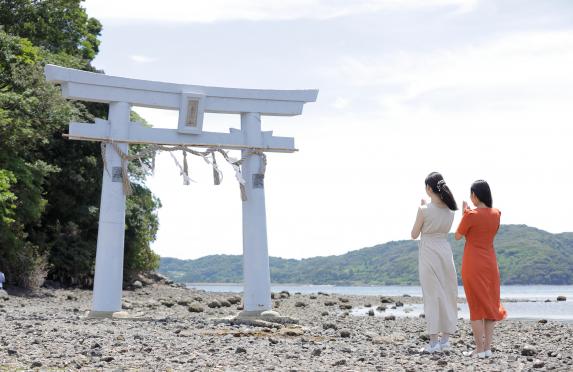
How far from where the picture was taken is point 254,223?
1487cm

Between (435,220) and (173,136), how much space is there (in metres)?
6.88

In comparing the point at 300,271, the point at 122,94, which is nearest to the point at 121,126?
the point at 122,94

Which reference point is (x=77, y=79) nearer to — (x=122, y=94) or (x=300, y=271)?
(x=122, y=94)

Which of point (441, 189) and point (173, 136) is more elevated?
point (173, 136)

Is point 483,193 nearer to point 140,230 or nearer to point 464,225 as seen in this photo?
point 464,225

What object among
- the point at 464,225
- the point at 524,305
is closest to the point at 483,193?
the point at 464,225

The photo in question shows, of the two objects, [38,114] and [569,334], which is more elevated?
[38,114]

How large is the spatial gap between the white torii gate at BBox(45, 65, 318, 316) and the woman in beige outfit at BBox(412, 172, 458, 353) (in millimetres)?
5823

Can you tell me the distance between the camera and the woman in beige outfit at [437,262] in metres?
9.03

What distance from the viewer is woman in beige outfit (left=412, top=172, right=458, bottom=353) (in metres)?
9.03

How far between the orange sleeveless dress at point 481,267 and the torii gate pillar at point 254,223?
21.6 feet

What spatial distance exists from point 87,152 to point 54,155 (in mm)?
1196

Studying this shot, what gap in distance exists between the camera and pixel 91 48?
33750 mm

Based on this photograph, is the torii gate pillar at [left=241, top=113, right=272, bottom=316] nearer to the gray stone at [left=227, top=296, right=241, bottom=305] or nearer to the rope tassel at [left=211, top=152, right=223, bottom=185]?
the rope tassel at [left=211, top=152, right=223, bottom=185]
